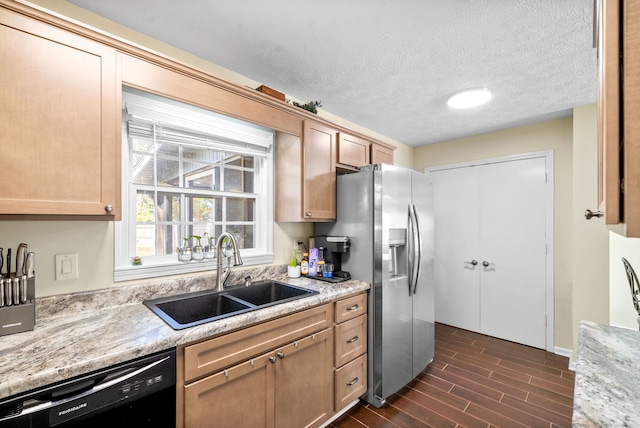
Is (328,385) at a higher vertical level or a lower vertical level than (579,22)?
lower

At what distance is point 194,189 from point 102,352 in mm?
1227

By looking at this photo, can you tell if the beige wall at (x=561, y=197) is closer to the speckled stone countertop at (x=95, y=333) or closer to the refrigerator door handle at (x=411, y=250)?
the refrigerator door handle at (x=411, y=250)

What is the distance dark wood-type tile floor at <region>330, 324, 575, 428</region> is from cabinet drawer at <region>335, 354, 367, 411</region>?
14cm

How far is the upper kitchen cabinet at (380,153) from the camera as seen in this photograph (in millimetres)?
2834

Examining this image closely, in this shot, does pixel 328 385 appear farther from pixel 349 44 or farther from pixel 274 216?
pixel 349 44

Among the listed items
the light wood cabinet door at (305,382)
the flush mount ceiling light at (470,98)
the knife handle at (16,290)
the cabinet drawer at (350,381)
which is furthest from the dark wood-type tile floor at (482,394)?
the flush mount ceiling light at (470,98)

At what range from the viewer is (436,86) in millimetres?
2354

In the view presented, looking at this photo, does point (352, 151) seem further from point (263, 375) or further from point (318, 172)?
point (263, 375)

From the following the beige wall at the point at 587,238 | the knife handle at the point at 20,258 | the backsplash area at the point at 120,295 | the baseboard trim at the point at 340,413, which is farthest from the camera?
the beige wall at the point at 587,238

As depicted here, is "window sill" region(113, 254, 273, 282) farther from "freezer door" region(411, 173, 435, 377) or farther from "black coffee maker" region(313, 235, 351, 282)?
"freezer door" region(411, 173, 435, 377)

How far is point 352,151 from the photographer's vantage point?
2600 millimetres

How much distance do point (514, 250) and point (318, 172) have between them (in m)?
2.61

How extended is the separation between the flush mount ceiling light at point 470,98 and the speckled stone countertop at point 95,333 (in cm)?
202

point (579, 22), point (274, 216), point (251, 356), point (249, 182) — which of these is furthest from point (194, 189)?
point (579, 22)
